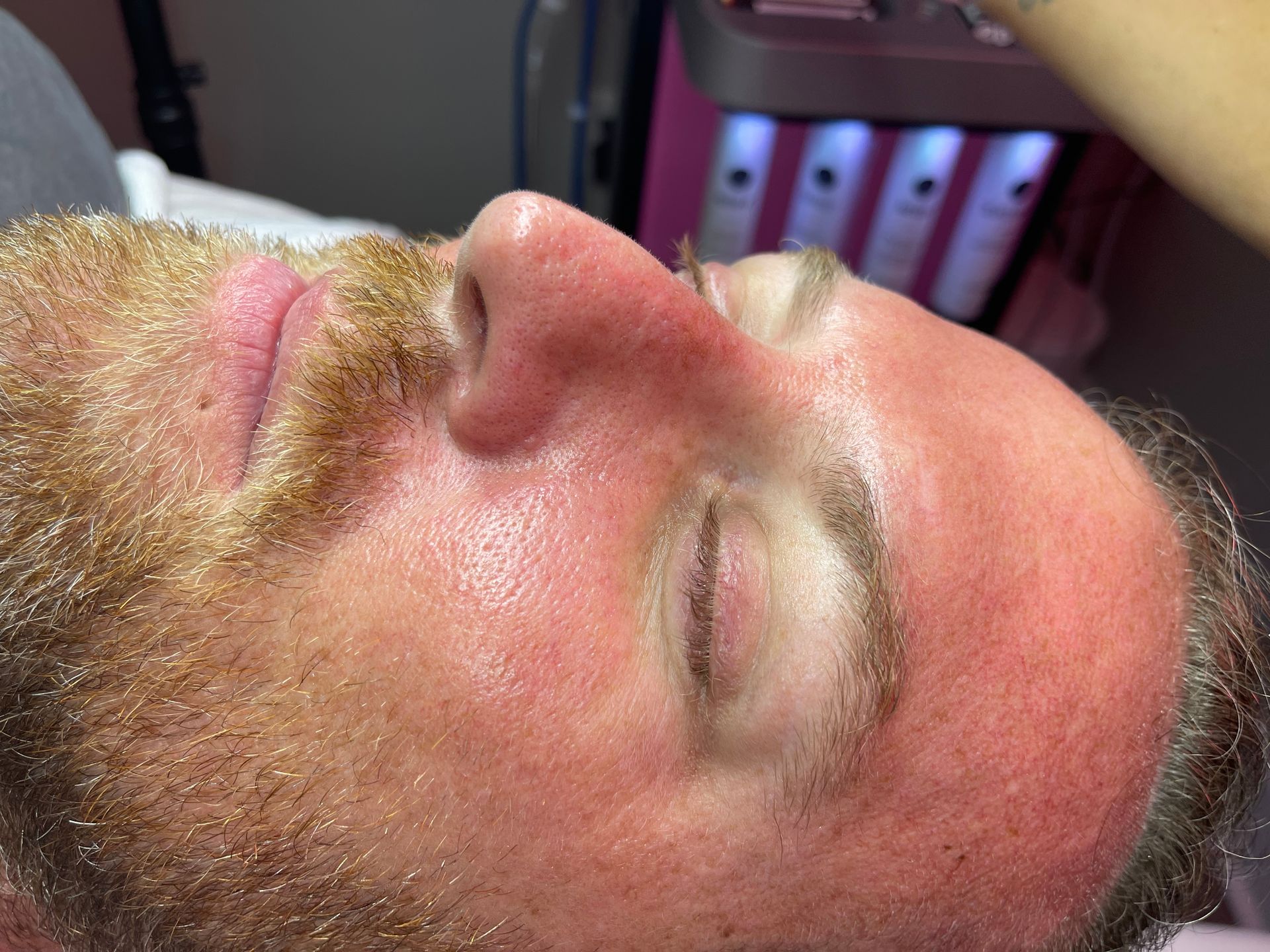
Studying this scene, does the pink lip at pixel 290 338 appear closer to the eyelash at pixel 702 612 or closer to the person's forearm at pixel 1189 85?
the eyelash at pixel 702 612

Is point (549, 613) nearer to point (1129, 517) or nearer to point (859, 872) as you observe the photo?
point (859, 872)

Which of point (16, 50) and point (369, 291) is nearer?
point (369, 291)

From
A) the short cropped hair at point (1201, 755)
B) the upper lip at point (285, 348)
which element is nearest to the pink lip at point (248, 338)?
the upper lip at point (285, 348)

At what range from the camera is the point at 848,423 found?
22.8 inches

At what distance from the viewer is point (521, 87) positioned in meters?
1.67

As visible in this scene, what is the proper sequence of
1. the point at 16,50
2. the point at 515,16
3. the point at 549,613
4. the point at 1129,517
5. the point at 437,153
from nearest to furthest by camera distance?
the point at 549,613 → the point at 1129,517 → the point at 16,50 → the point at 515,16 → the point at 437,153

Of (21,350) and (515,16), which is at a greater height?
(21,350)

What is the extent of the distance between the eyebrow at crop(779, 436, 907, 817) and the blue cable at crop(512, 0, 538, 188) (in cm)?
141

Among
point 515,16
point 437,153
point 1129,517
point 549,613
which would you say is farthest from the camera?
point 437,153

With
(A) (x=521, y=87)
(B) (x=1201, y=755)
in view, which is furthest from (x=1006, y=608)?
(A) (x=521, y=87)

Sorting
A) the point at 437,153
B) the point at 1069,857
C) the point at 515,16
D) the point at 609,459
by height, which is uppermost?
the point at 609,459

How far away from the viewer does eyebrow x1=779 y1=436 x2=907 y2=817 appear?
20.7 inches

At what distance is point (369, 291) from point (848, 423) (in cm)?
36

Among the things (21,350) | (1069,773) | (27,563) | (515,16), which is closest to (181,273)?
(21,350)
